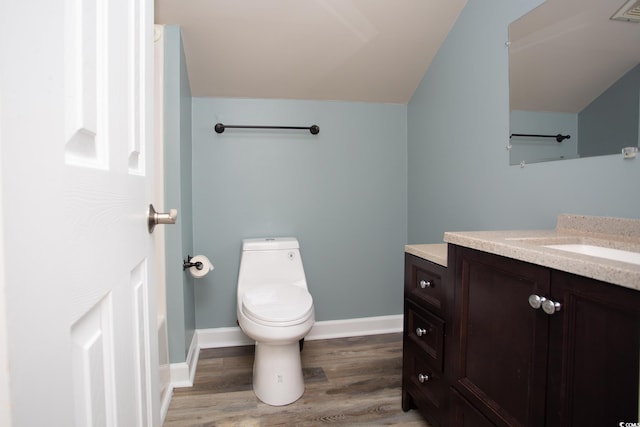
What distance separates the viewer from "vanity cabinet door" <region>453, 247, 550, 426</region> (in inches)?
31.2

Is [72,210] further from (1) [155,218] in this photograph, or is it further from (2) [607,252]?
(2) [607,252]

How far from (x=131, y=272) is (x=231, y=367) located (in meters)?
1.54

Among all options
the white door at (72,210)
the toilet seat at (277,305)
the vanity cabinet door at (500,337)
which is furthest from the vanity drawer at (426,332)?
the white door at (72,210)

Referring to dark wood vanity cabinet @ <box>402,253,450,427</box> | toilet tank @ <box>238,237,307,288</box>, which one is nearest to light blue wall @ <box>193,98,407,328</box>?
toilet tank @ <box>238,237,307,288</box>

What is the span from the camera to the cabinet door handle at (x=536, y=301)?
0.77m

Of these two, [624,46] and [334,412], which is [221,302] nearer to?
[334,412]

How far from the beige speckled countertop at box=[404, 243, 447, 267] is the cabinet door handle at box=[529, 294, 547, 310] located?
1.32 ft

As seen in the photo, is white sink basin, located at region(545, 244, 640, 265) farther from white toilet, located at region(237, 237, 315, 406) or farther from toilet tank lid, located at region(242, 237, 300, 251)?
toilet tank lid, located at region(242, 237, 300, 251)

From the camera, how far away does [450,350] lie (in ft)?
3.74

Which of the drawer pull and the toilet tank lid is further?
the toilet tank lid

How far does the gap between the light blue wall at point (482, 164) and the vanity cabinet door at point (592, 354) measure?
54 centimetres

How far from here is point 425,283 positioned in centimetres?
131

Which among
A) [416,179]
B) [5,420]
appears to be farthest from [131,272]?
[416,179]

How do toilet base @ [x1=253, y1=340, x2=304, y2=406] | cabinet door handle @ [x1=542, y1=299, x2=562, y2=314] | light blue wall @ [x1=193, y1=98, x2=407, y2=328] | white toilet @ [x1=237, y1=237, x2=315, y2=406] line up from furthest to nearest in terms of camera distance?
1. light blue wall @ [x1=193, y1=98, x2=407, y2=328]
2. toilet base @ [x1=253, y1=340, x2=304, y2=406]
3. white toilet @ [x1=237, y1=237, x2=315, y2=406]
4. cabinet door handle @ [x1=542, y1=299, x2=562, y2=314]
